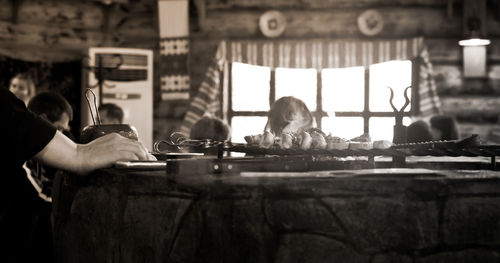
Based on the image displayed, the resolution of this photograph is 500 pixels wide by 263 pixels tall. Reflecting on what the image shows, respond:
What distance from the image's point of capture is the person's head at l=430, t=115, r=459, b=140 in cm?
552

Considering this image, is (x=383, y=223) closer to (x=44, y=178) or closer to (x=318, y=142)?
(x=318, y=142)

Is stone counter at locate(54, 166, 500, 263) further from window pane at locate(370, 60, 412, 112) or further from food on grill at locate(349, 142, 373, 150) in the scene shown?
window pane at locate(370, 60, 412, 112)

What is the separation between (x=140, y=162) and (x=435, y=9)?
18.6ft

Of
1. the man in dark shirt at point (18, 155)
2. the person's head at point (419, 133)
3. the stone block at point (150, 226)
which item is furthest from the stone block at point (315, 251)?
the person's head at point (419, 133)

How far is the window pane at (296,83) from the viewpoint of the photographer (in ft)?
23.3

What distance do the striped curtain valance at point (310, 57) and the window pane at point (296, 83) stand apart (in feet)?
0.82

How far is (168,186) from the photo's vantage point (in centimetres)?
194

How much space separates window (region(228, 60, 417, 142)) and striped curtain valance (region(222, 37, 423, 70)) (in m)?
0.23

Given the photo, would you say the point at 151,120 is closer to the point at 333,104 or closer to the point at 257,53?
the point at 257,53

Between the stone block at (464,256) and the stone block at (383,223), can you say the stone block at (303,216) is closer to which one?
the stone block at (383,223)

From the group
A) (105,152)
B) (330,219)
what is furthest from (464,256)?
(105,152)

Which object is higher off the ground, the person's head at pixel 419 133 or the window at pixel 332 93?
the window at pixel 332 93

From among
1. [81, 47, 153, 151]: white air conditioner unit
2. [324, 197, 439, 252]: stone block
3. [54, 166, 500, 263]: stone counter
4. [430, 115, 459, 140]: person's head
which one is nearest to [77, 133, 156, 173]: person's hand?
[54, 166, 500, 263]: stone counter

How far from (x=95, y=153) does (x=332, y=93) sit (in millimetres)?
5294
